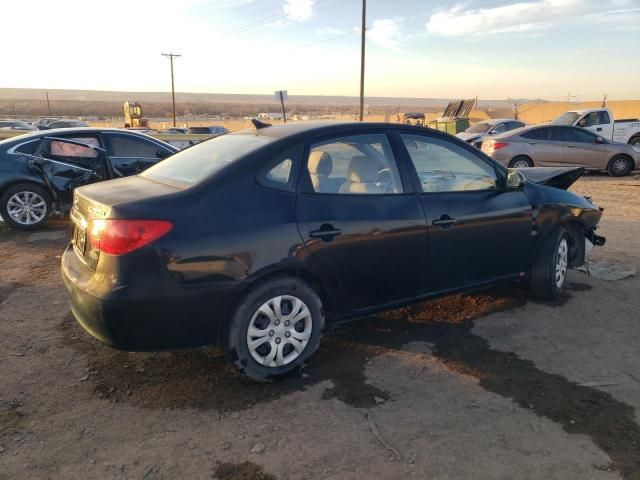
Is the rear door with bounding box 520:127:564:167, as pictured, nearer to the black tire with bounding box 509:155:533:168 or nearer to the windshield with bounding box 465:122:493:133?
the black tire with bounding box 509:155:533:168

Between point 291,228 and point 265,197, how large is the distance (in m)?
0.25

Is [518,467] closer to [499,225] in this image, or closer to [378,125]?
[499,225]

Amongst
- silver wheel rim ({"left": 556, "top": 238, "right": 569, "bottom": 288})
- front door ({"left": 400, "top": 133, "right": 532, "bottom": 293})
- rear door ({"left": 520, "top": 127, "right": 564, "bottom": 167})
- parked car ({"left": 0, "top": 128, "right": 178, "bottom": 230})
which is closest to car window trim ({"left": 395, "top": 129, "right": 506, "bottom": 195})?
front door ({"left": 400, "top": 133, "right": 532, "bottom": 293})

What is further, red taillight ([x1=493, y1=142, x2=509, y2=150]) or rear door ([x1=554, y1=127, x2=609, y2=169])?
rear door ([x1=554, y1=127, x2=609, y2=169])

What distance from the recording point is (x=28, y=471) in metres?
2.52

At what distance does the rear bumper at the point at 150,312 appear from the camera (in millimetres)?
2898

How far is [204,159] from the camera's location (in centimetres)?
367

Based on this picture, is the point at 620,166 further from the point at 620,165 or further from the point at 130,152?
the point at 130,152

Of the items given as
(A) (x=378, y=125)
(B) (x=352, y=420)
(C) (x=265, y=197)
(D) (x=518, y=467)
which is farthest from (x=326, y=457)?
(A) (x=378, y=125)

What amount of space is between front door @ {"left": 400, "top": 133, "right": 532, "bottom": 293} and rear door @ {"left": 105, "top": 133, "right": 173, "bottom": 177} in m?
5.38

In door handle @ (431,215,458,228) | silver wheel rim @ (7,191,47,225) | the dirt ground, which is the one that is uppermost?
door handle @ (431,215,458,228)


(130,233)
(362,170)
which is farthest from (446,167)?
(130,233)

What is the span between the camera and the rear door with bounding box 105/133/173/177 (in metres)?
8.11

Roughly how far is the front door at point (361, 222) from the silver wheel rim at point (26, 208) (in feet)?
19.0
